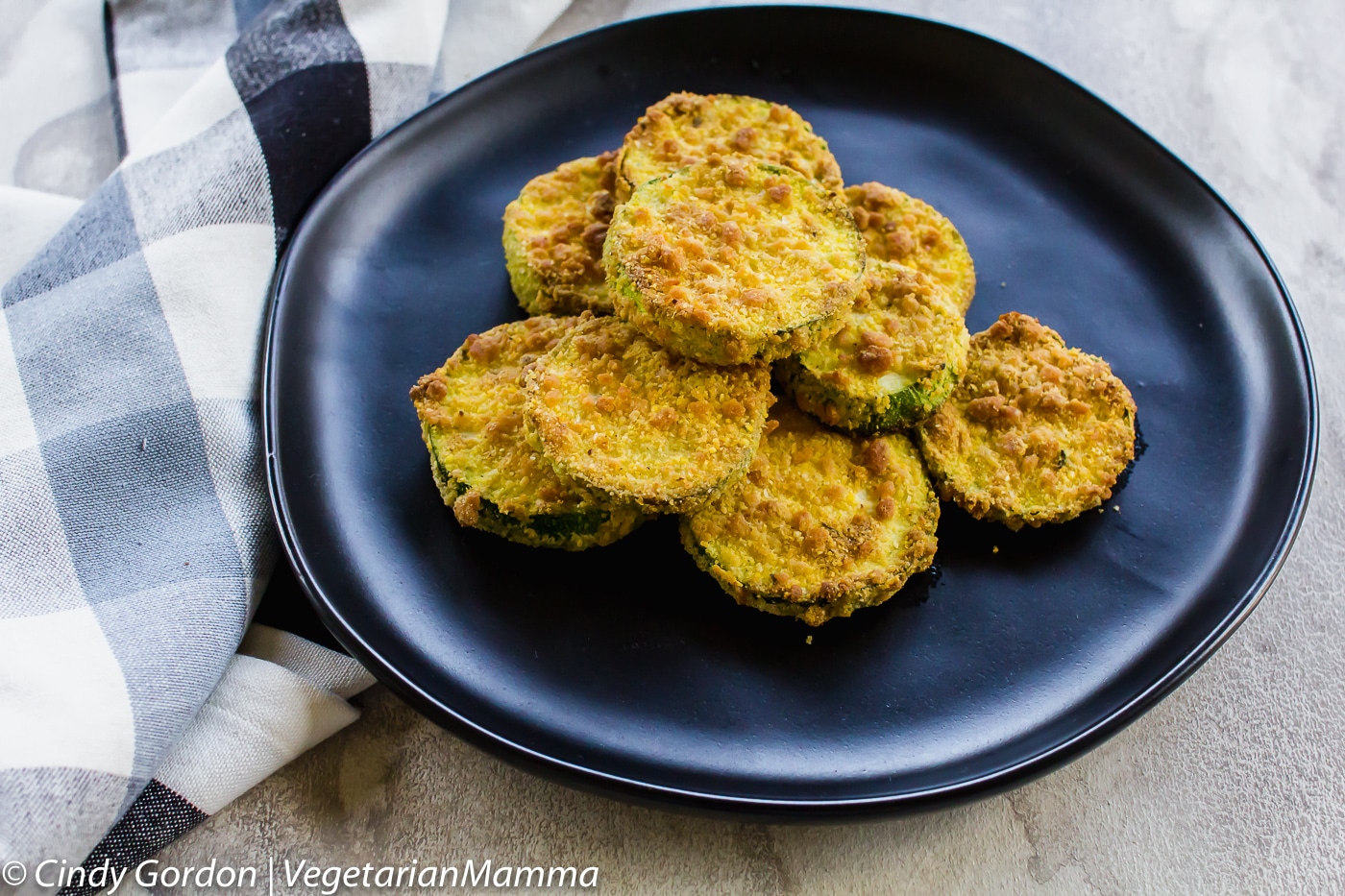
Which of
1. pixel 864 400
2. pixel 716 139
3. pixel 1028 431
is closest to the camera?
pixel 864 400

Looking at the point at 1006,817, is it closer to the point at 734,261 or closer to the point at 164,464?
the point at 734,261

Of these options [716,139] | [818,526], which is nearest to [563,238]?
[716,139]

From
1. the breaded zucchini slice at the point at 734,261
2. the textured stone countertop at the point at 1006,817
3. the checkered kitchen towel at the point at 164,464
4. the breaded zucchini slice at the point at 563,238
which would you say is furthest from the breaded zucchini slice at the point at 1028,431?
the checkered kitchen towel at the point at 164,464

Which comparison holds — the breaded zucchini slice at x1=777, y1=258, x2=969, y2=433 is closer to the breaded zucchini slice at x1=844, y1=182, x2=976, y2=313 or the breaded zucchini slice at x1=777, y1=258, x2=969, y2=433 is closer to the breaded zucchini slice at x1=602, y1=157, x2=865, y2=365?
the breaded zucchini slice at x1=602, y1=157, x2=865, y2=365

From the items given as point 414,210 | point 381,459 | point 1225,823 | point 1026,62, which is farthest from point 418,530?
point 1026,62

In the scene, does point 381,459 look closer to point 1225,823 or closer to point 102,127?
point 102,127

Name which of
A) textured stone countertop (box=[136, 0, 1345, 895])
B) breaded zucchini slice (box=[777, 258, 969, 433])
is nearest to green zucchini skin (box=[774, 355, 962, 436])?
breaded zucchini slice (box=[777, 258, 969, 433])
